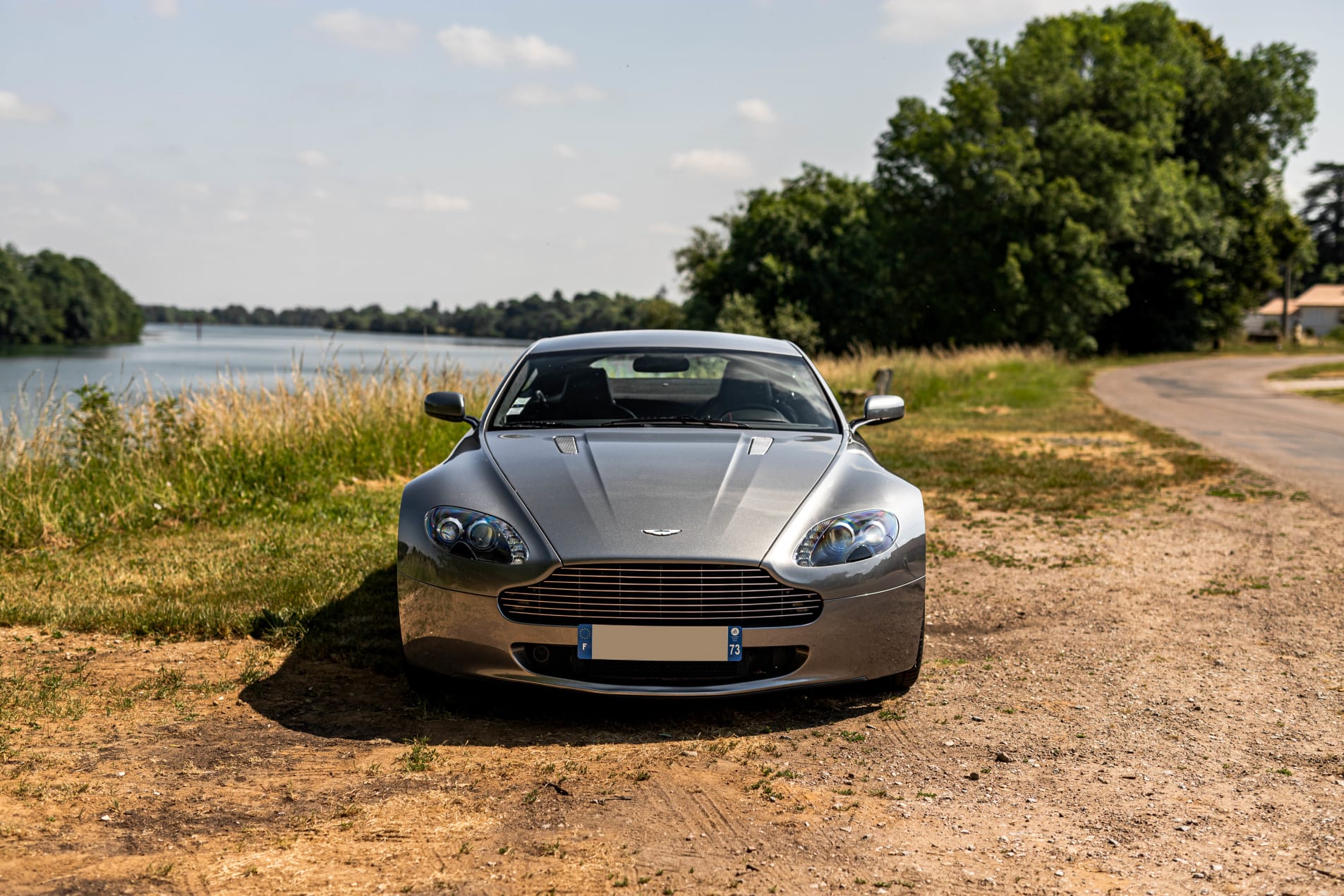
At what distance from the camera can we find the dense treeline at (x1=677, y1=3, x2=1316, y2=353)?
49.5 m

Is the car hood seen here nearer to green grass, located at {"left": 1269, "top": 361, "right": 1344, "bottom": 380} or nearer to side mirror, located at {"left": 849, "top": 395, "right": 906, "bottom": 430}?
side mirror, located at {"left": 849, "top": 395, "right": 906, "bottom": 430}

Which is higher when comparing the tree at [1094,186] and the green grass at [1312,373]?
the tree at [1094,186]

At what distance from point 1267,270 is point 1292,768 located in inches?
2425

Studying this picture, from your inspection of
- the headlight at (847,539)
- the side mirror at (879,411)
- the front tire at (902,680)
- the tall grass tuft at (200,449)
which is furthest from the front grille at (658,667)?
the tall grass tuft at (200,449)

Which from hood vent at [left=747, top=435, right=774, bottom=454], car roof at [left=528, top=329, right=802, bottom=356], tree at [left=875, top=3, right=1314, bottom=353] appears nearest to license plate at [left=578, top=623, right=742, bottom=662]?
hood vent at [left=747, top=435, right=774, bottom=454]

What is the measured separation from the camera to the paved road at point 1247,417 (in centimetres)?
1217

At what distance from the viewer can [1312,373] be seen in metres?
37.0

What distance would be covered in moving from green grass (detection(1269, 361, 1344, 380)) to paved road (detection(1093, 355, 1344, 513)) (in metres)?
0.68

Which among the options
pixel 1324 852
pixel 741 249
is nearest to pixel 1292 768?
pixel 1324 852

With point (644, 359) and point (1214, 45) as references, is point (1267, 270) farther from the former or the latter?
point (644, 359)

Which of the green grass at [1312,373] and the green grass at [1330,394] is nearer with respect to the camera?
the green grass at [1330,394]

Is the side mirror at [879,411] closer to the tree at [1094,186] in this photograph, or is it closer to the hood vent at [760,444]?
the hood vent at [760,444]

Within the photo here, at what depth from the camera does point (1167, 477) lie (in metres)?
11.4

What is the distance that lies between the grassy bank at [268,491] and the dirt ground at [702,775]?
637mm
